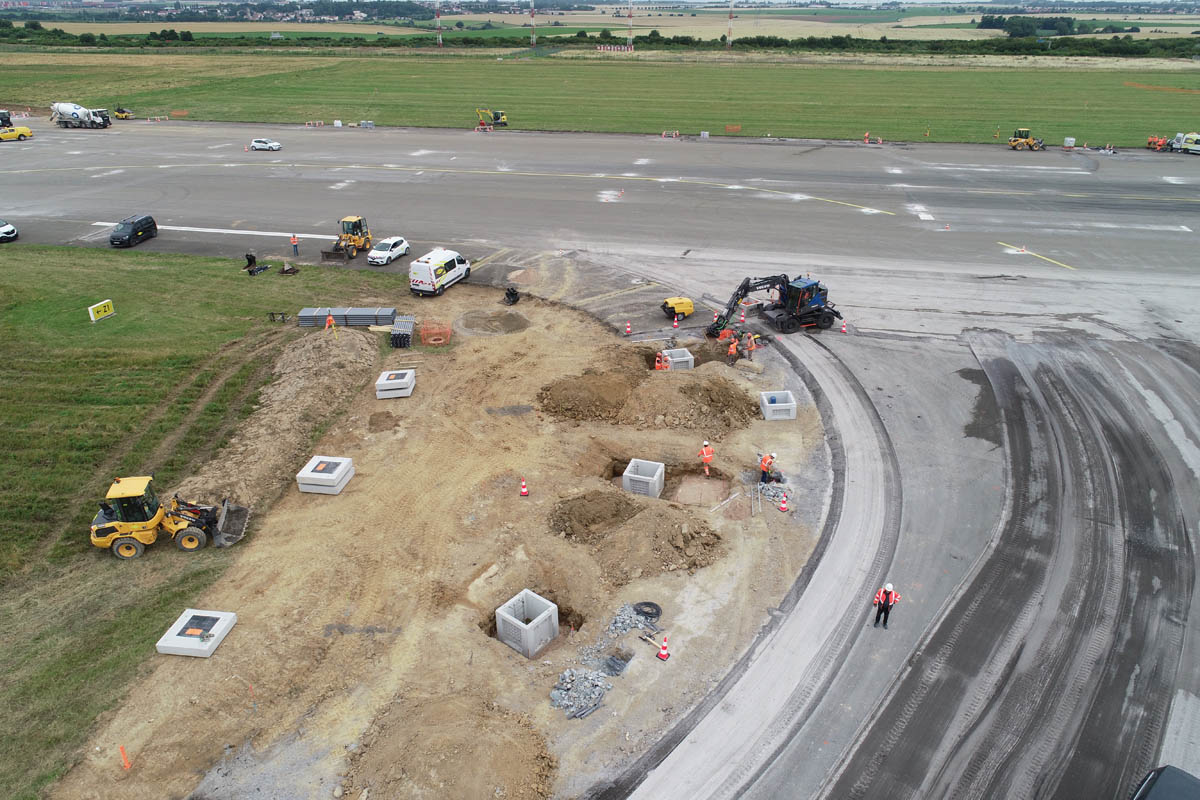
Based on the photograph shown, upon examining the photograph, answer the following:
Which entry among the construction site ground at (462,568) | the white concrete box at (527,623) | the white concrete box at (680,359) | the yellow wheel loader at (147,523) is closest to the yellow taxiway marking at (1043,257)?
the construction site ground at (462,568)

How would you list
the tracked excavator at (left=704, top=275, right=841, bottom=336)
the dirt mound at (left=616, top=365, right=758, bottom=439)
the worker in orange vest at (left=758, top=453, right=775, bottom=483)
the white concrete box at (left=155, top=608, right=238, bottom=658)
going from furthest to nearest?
the tracked excavator at (left=704, top=275, right=841, bottom=336) → the dirt mound at (left=616, top=365, right=758, bottom=439) → the worker in orange vest at (left=758, top=453, right=775, bottom=483) → the white concrete box at (left=155, top=608, right=238, bottom=658)

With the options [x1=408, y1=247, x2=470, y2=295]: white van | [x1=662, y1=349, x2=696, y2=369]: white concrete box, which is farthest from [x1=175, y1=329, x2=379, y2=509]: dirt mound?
[x1=662, y1=349, x2=696, y2=369]: white concrete box

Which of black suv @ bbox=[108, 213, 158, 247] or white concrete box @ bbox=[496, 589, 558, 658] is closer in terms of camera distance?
white concrete box @ bbox=[496, 589, 558, 658]

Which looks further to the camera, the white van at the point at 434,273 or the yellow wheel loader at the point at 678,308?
the white van at the point at 434,273

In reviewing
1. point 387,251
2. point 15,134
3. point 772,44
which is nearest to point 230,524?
point 387,251

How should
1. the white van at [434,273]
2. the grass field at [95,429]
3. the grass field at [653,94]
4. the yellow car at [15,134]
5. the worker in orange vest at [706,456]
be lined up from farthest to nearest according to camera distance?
the grass field at [653,94]
the yellow car at [15,134]
the white van at [434,273]
the worker in orange vest at [706,456]
the grass field at [95,429]

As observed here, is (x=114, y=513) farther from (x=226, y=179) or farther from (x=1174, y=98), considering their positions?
(x=1174, y=98)

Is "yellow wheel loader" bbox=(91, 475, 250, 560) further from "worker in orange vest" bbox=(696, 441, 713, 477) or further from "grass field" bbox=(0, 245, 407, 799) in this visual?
"worker in orange vest" bbox=(696, 441, 713, 477)

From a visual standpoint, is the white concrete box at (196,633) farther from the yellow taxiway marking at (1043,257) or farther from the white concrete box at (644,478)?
the yellow taxiway marking at (1043,257)
